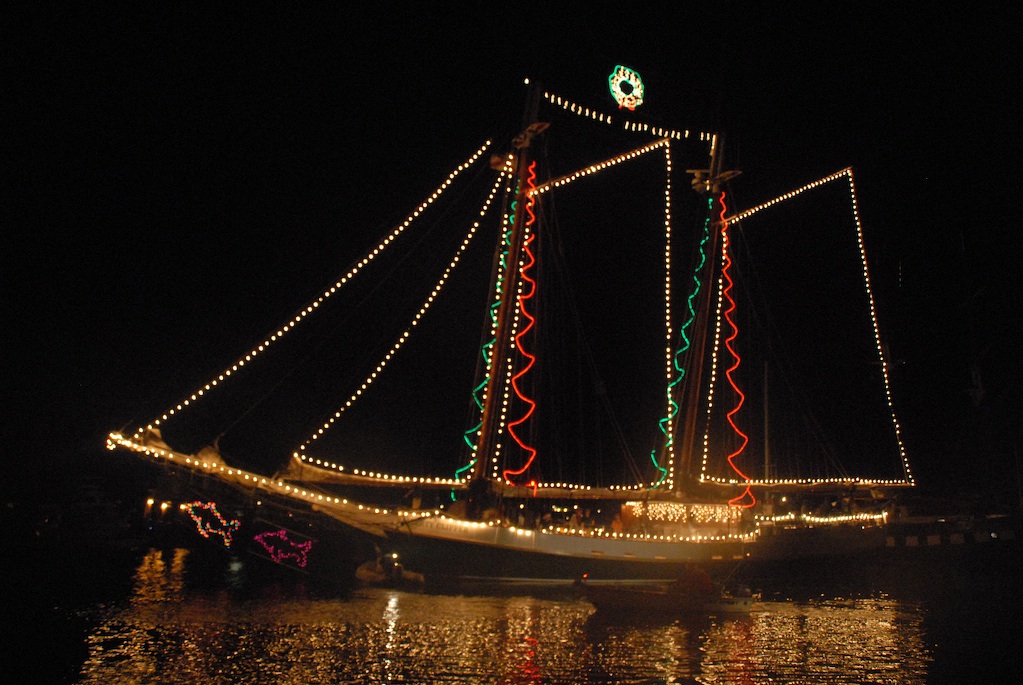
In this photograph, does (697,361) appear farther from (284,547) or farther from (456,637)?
(456,637)

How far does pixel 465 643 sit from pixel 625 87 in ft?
57.6

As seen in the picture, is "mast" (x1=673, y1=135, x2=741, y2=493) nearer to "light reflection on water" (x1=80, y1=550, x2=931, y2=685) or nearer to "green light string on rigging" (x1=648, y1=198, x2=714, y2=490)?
"green light string on rigging" (x1=648, y1=198, x2=714, y2=490)

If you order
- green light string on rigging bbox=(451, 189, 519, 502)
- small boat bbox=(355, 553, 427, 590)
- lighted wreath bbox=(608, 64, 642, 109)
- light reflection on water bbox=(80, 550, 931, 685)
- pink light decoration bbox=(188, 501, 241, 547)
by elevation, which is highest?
lighted wreath bbox=(608, 64, 642, 109)

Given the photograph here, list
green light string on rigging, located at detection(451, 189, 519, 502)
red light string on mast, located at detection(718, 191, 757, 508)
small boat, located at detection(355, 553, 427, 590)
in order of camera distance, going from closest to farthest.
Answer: small boat, located at detection(355, 553, 427, 590) → green light string on rigging, located at detection(451, 189, 519, 502) → red light string on mast, located at detection(718, 191, 757, 508)

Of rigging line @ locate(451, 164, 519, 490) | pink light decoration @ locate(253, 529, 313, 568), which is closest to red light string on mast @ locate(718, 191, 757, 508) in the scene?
rigging line @ locate(451, 164, 519, 490)

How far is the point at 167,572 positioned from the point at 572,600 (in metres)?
14.2

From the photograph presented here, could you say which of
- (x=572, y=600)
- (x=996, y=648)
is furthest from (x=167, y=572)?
(x=996, y=648)

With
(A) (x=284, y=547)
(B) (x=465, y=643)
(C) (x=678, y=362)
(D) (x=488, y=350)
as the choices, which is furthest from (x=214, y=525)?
(B) (x=465, y=643)

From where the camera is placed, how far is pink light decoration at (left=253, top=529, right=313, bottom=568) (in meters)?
25.3

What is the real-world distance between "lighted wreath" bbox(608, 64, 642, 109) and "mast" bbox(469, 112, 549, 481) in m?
3.01

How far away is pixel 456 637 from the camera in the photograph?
16.5 metres

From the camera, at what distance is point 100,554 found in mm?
35406

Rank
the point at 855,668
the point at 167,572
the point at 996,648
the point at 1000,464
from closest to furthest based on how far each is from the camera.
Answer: the point at 855,668 → the point at 996,648 → the point at 167,572 → the point at 1000,464

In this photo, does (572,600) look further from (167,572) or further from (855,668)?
(167,572)
